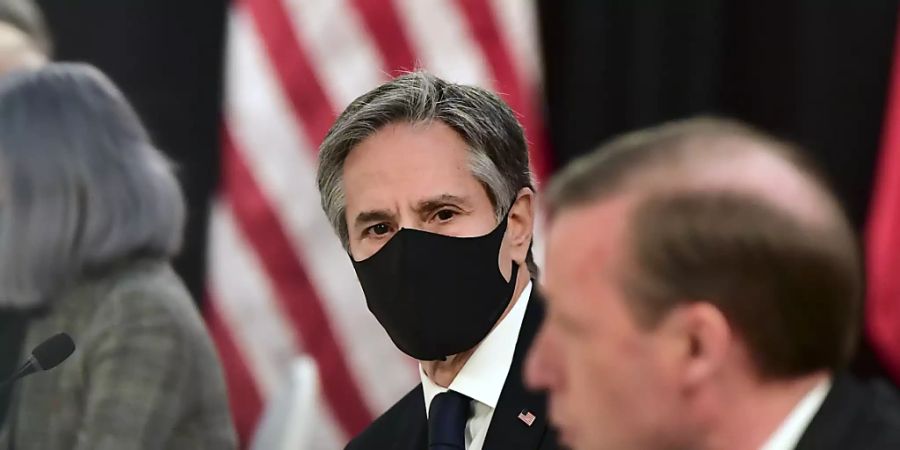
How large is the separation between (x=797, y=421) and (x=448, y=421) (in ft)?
1.76

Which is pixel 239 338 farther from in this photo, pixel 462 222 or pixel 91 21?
pixel 462 222

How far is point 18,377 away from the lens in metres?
1.31

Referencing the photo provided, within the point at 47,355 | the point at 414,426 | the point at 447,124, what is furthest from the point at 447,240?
the point at 47,355

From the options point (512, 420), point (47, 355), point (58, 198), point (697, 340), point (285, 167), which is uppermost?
point (697, 340)

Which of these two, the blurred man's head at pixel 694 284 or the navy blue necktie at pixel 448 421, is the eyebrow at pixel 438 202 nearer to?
the navy blue necktie at pixel 448 421

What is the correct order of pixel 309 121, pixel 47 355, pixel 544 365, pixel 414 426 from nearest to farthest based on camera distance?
pixel 544 365 → pixel 47 355 → pixel 414 426 → pixel 309 121

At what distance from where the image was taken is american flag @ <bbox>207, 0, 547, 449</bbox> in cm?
208

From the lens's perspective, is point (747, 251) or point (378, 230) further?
point (378, 230)

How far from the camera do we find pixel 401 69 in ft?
6.64

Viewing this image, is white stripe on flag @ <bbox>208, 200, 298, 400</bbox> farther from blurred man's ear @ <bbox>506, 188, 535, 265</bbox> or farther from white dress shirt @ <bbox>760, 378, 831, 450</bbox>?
white dress shirt @ <bbox>760, 378, 831, 450</bbox>

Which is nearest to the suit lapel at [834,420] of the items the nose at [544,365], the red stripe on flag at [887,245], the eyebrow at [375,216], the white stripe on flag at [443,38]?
the nose at [544,365]

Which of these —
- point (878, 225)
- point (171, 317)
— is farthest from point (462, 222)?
point (878, 225)

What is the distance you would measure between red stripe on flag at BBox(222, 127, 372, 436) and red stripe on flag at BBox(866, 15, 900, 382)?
39.3 inches

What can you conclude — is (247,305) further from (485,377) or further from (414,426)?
(485,377)
